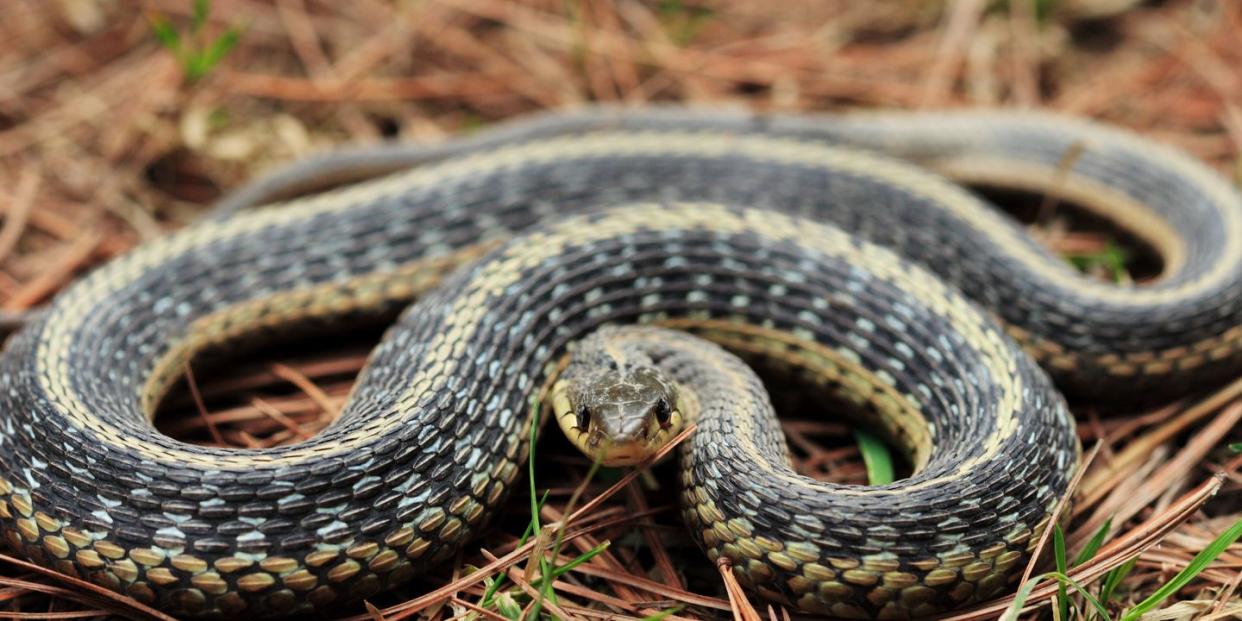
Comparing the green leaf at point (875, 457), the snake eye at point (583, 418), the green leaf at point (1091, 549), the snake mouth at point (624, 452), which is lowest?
the green leaf at point (1091, 549)

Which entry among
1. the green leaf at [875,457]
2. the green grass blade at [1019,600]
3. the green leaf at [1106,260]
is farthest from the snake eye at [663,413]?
the green leaf at [1106,260]

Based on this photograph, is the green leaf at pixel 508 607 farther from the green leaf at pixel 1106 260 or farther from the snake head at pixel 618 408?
the green leaf at pixel 1106 260

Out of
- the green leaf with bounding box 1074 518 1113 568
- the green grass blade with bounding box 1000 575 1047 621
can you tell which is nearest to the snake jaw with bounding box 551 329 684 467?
the green grass blade with bounding box 1000 575 1047 621

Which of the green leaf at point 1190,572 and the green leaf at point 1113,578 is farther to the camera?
the green leaf at point 1113,578

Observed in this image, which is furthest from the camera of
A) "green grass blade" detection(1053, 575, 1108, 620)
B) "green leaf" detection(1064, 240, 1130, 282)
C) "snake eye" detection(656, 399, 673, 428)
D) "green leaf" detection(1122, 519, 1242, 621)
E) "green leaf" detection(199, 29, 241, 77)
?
"green leaf" detection(199, 29, 241, 77)

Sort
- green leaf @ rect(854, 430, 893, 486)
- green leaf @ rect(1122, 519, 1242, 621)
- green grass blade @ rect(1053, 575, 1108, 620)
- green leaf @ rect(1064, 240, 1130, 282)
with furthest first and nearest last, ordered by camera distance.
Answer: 1. green leaf @ rect(1064, 240, 1130, 282)
2. green leaf @ rect(854, 430, 893, 486)
3. green leaf @ rect(1122, 519, 1242, 621)
4. green grass blade @ rect(1053, 575, 1108, 620)

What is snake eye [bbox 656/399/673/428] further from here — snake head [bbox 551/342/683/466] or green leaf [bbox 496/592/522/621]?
green leaf [bbox 496/592/522/621]

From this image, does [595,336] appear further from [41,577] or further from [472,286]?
[41,577]
